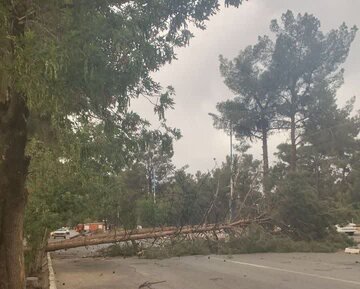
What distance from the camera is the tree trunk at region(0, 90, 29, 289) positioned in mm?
8203

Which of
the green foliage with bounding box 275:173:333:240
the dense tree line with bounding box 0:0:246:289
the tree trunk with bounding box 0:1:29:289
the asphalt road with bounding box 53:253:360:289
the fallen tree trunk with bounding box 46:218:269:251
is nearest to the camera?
the dense tree line with bounding box 0:0:246:289

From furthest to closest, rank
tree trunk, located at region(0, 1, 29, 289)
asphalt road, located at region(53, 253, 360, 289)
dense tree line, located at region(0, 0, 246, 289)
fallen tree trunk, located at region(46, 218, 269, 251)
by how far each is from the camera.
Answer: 1. fallen tree trunk, located at region(46, 218, 269, 251)
2. asphalt road, located at region(53, 253, 360, 289)
3. tree trunk, located at region(0, 1, 29, 289)
4. dense tree line, located at region(0, 0, 246, 289)

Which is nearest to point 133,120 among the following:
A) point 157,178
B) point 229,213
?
point 229,213

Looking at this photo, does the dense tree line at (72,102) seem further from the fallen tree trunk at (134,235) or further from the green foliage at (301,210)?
the green foliage at (301,210)

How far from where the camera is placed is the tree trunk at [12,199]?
26.9 feet

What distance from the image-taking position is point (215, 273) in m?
16.4

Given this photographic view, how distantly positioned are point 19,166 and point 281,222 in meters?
19.1

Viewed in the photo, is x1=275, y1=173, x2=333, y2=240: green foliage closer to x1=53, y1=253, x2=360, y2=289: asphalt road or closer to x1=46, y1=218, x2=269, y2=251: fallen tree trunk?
x1=46, y1=218, x2=269, y2=251: fallen tree trunk

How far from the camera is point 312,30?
38.6 metres

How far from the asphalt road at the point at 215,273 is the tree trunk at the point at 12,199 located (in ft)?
19.4

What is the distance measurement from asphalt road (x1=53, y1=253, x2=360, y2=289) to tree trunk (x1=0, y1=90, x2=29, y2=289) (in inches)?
233

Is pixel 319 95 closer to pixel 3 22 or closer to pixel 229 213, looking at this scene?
pixel 229 213

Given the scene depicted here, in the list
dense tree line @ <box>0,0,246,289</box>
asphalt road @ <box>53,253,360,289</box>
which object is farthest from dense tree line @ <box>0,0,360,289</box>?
asphalt road @ <box>53,253,360,289</box>

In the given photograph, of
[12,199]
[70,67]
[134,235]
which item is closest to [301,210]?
[134,235]
